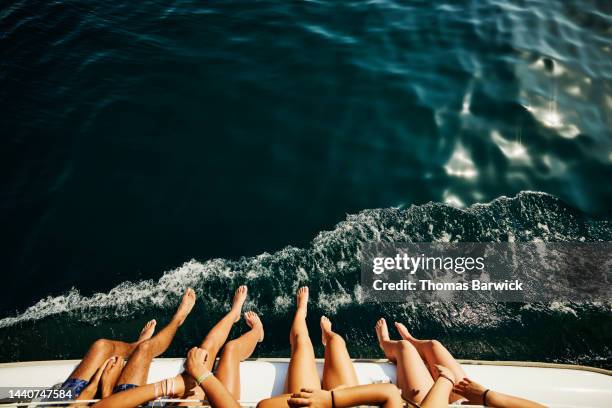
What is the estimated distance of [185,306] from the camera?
4.61 metres

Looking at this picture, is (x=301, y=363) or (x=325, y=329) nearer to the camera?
(x=301, y=363)

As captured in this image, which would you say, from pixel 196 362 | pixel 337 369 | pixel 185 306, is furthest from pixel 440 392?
pixel 185 306

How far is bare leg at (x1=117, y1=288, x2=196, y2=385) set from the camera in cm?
360

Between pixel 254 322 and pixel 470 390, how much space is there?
2.59 metres

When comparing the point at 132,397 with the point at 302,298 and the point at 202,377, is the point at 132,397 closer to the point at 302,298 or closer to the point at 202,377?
the point at 202,377

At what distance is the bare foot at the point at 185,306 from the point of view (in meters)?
4.52

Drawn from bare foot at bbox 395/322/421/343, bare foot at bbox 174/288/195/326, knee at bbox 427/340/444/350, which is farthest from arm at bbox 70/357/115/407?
knee at bbox 427/340/444/350

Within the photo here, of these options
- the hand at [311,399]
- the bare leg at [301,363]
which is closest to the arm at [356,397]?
the hand at [311,399]

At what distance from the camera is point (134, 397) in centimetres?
318

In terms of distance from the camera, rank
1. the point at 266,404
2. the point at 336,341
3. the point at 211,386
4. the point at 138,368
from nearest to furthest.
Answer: the point at 266,404
the point at 211,386
the point at 138,368
the point at 336,341

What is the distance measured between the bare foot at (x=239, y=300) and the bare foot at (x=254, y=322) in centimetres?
11

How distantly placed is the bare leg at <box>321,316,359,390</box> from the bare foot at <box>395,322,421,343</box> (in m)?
0.97

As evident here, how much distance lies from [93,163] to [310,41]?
4.94 m

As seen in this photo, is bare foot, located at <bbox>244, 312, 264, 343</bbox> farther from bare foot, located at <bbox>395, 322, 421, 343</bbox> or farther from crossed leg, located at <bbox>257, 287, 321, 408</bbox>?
bare foot, located at <bbox>395, 322, 421, 343</bbox>
